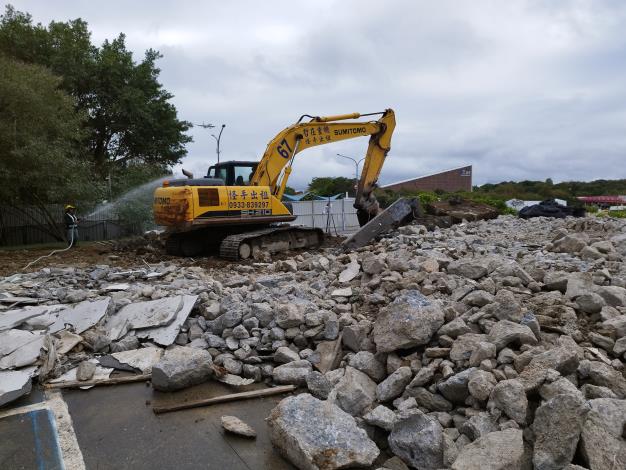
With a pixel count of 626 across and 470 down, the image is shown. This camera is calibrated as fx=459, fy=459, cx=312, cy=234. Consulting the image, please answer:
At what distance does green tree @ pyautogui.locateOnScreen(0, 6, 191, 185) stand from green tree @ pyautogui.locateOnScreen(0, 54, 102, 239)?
4487 millimetres

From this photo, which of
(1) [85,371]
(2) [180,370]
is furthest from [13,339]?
(2) [180,370]

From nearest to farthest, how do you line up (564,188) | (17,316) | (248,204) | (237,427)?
(237,427) < (17,316) < (248,204) < (564,188)

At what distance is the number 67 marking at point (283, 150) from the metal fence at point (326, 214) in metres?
8.94

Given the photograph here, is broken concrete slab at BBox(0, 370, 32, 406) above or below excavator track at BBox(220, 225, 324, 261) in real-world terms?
below

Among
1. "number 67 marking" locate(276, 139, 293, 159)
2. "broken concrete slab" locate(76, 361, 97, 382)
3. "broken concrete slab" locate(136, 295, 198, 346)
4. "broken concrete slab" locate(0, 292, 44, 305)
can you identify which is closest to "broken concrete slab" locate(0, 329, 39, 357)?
"broken concrete slab" locate(76, 361, 97, 382)

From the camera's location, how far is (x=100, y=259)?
11.5 m

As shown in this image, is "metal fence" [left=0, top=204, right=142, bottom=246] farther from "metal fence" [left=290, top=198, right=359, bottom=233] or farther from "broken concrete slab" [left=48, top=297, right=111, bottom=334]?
"broken concrete slab" [left=48, top=297, right=111, bottom=334]

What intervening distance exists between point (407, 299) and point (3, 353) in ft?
14.2

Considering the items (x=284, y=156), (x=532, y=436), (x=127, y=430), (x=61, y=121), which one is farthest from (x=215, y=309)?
(x=61, y=121)

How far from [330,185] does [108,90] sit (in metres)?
33.4

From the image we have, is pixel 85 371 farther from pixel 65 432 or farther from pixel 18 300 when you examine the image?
pixel 18 300

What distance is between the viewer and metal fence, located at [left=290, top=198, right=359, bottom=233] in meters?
21.7

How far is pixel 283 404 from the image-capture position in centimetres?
364

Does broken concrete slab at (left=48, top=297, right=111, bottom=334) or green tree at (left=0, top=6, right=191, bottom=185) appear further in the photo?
green tree at (left=0, top=6, right=191, bottom=185)
